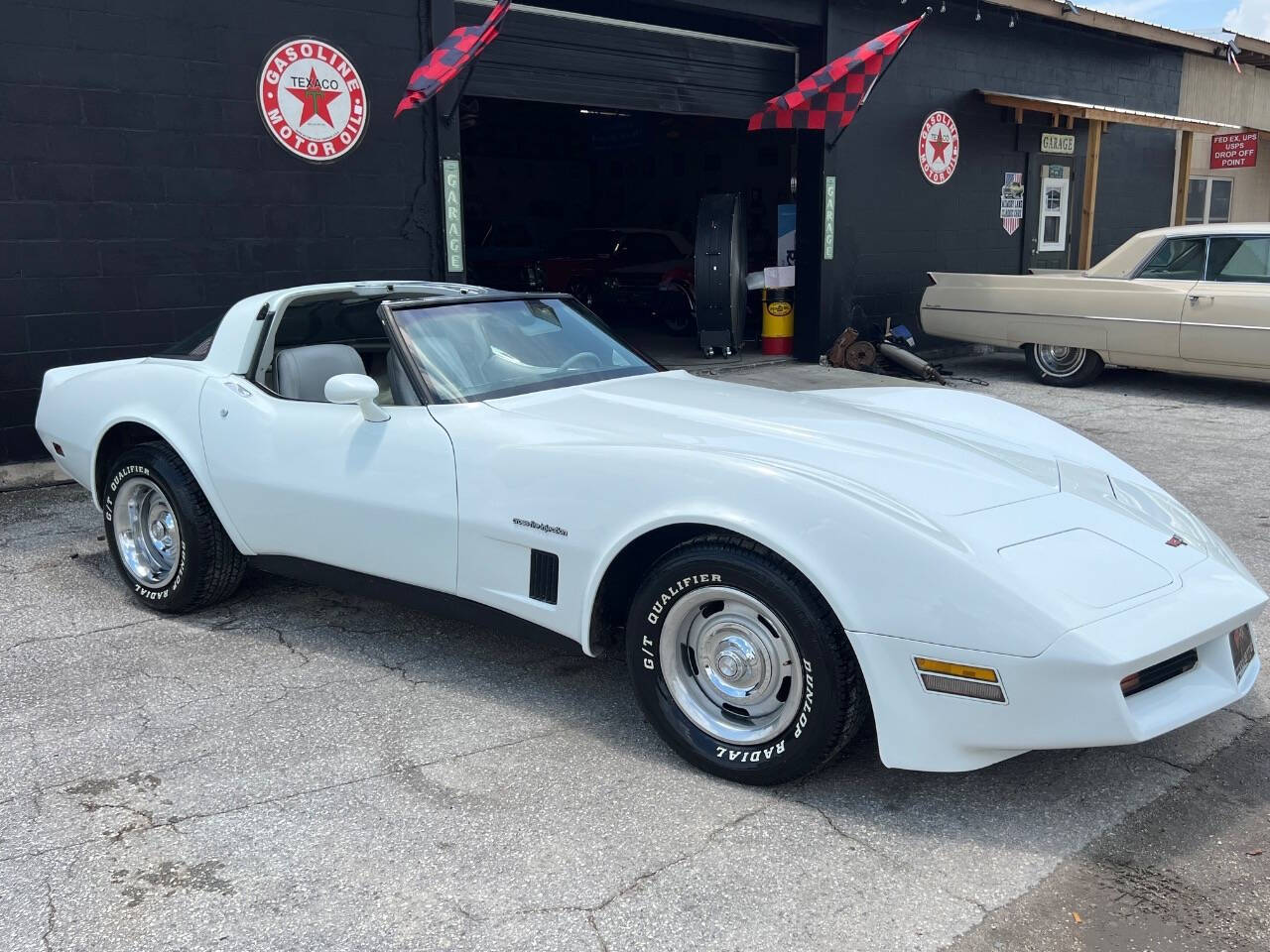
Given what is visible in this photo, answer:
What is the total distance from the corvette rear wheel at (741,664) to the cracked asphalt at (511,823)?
140 mm

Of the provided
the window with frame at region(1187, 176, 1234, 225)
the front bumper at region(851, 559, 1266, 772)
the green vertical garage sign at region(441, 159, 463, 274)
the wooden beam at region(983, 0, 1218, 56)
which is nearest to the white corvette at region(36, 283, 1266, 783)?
the front bumper at region(851, 559, 1266, 772)

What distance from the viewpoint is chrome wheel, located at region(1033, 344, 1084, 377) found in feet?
35.2

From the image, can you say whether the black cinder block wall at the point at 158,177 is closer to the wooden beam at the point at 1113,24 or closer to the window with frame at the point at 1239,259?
the window with frame at the point at 1239,259

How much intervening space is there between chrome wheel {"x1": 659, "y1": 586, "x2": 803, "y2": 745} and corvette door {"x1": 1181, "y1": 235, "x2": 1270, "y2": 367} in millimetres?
8119

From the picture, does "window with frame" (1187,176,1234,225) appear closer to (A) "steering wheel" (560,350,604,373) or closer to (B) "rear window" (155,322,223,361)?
(A) "steering wheel" (560,350,604,373)

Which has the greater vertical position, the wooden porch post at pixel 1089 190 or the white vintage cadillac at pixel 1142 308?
the wooden porch post at pixel 1089 190

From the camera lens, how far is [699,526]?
3.02m

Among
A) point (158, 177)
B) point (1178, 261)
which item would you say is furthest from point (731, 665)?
point (1178, 261)

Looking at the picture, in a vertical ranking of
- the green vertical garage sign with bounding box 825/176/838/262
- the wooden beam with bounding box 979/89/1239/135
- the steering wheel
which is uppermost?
the wooden beam with bounding box 979/89/1239/135

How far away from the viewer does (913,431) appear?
3480 mm

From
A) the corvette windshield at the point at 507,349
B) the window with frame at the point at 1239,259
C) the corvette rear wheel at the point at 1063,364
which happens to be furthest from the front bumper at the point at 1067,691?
the corvette rear wheel at the point at 1063,364

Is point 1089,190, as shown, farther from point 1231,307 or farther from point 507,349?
point 507,349

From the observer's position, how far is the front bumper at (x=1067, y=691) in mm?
2529

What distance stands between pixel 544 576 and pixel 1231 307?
27.2ft
